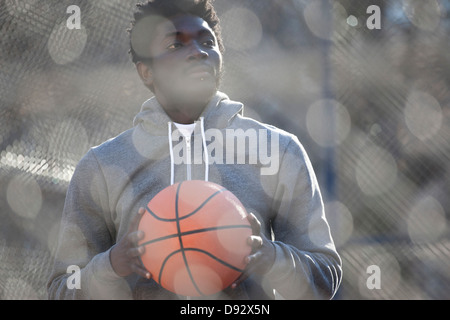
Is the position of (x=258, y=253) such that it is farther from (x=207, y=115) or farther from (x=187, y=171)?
Result: (x=207, y=115)

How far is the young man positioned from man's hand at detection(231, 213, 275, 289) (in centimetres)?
17

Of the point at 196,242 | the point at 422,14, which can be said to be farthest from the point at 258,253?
the point at 422,14

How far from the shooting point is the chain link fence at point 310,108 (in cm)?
283

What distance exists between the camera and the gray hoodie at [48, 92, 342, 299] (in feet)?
5.49

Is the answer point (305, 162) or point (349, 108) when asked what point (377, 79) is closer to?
point (349, 108)

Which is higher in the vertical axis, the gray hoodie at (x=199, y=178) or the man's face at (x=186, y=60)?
the man's face at (x=186, y=60)

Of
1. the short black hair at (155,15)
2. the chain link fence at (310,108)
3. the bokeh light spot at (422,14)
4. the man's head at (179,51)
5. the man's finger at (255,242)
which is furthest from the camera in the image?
the bokeh light spot at (422,14)

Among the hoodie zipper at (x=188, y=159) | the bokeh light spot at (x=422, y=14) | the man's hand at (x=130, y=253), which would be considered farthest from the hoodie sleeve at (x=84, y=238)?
the bokeh light spot at (x=422, y=14)

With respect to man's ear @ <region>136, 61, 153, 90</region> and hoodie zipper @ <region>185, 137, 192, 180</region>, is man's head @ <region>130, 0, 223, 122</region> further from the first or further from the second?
hoodie zipper @ <region>185, 137, 192, 180</region>

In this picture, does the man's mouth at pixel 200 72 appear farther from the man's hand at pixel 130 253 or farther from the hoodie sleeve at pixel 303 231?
the man's hand at pixel 130 253

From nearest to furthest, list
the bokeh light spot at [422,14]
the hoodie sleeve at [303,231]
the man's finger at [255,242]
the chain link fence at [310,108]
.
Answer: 1. the man's finger at [255,242]
2. the hoodie sleeve at [303,231]
3. the chain link fence at [310,108]
4. the bokeh light spot at [422,14]

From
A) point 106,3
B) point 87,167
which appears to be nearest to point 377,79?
point 106,3

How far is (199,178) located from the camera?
1745 millimetres

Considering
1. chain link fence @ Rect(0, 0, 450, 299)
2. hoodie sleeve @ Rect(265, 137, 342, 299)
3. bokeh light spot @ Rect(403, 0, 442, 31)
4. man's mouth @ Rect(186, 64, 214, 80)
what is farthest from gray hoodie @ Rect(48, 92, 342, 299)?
bokeh light spot @ Rect(403, 0, 442, 31)
